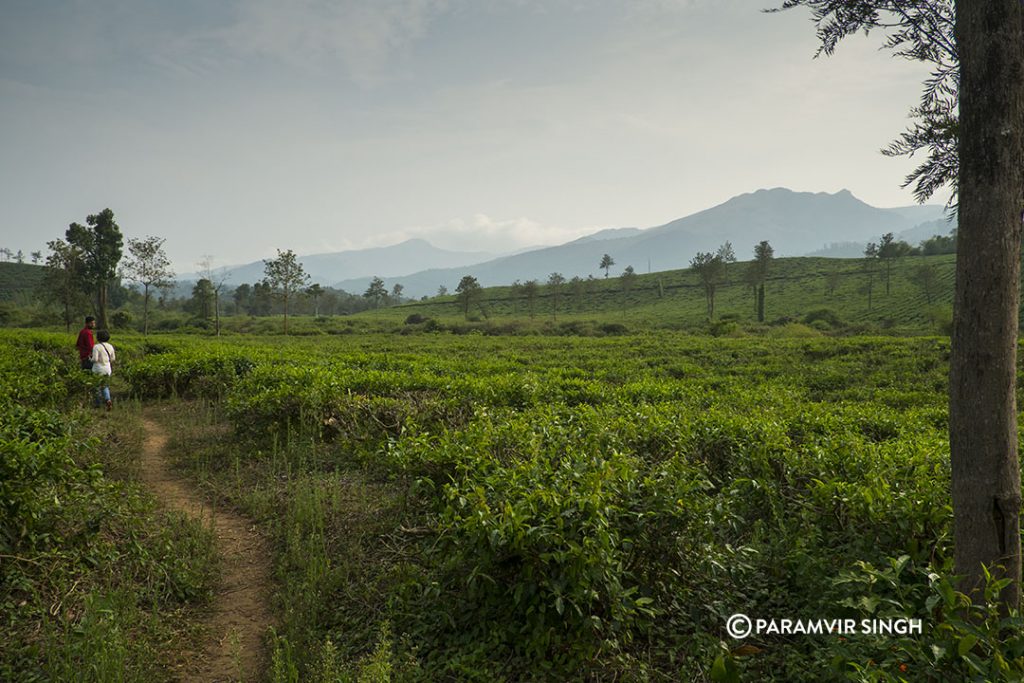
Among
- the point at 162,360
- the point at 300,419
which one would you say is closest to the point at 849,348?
the point at 300,419

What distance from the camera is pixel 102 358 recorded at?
13328 mm

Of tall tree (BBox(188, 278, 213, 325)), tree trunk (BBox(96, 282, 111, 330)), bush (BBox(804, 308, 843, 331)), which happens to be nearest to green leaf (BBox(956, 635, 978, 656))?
bush (BBox(804, 308, 843, 331))

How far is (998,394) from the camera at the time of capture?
10.5 ft

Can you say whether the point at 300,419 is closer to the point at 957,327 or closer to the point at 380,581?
the point at 380,581

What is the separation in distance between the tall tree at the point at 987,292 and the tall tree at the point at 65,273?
7194cm

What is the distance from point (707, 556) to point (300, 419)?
757 centimetres

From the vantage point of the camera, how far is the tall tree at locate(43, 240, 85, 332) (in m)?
55.7

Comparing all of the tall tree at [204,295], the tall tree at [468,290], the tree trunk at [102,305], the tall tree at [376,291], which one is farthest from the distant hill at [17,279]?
the tall tree at [468,290]

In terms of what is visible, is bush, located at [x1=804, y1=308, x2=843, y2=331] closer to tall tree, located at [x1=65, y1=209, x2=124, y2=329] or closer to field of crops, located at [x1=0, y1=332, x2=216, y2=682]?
field of crops, located at [x1=0, y1=332, x2=216, y2=682]

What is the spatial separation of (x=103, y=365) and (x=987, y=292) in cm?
1665

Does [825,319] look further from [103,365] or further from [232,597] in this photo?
[232,597]

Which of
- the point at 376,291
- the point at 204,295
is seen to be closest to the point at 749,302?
the point at 204,295

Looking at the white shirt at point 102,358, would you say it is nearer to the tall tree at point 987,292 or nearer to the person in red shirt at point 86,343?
the person in red shirt at point 86,343

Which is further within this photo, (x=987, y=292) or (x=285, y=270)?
(x=285, y=270)
